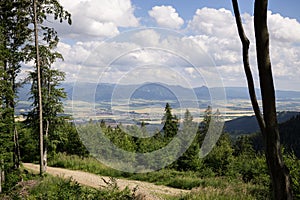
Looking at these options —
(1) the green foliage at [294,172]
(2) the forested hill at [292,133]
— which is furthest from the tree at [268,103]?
(2) the forested hill at [292,133]

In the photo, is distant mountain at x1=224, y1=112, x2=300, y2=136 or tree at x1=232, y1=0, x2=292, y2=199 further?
distant mountain at x1=224, y1=112, x2=300, y2=136

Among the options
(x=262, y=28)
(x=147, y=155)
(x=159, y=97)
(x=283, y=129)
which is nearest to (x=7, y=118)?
(x=159, y=97)

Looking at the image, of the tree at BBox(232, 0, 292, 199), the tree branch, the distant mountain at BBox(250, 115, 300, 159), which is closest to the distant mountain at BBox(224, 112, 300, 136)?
the distant mountain at BBox(250, 115, 300, 159)

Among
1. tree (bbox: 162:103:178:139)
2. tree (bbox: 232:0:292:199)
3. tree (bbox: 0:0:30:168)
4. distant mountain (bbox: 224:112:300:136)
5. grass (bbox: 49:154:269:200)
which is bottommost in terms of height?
distant mountain (bbox: 224:112:300:136)

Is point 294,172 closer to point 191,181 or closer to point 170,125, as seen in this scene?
point 191,181

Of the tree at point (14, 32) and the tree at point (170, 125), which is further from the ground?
the tree at point (14, 32)

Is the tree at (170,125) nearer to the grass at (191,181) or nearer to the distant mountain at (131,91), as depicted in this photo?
the grass at (191,181)

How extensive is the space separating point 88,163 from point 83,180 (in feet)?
15.2

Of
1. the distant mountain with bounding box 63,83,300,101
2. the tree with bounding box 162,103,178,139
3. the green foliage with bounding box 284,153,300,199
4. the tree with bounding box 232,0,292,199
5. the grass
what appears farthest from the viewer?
the tree with bounding box 162,103,178,139

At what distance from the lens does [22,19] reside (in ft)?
48.2

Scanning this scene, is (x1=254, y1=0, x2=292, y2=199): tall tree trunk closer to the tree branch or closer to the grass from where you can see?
the tree branch

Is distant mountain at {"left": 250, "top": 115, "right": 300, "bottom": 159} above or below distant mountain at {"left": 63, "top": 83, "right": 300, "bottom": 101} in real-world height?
below

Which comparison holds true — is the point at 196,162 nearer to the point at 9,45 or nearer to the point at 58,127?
the point at 58,127

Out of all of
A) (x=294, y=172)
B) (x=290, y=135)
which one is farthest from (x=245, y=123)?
(x=294, y=172)
